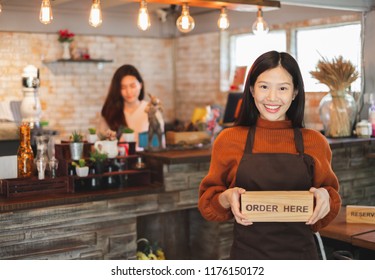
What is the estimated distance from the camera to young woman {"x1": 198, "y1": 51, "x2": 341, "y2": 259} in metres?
2.39

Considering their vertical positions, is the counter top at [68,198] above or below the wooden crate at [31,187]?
below

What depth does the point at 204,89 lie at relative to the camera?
32.4 ft

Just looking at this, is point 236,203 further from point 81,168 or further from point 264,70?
point 81,168

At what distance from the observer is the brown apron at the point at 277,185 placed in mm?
2381

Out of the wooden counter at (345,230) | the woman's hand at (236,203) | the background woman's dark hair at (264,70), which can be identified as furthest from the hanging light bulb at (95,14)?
the woman's hand at (236,203)

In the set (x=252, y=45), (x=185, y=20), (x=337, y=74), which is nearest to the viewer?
(x=185, y=20)

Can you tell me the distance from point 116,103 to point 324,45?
3.51 metres

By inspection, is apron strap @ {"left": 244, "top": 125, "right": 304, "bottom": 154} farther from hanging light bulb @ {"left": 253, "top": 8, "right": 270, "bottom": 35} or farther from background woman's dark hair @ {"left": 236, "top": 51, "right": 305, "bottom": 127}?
hanging light bulb @ {"left": 253, "top": 8, "right": 270, "bottom": 35}

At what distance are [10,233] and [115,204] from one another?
74 cm

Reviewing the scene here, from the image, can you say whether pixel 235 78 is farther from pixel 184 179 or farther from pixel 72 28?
pixel 184 179

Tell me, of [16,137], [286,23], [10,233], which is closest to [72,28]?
[286,23]

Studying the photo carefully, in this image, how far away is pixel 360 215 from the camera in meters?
3.30

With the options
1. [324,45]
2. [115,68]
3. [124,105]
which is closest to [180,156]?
[124,105]

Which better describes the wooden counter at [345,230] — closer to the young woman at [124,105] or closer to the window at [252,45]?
the young woman at [124,105]
